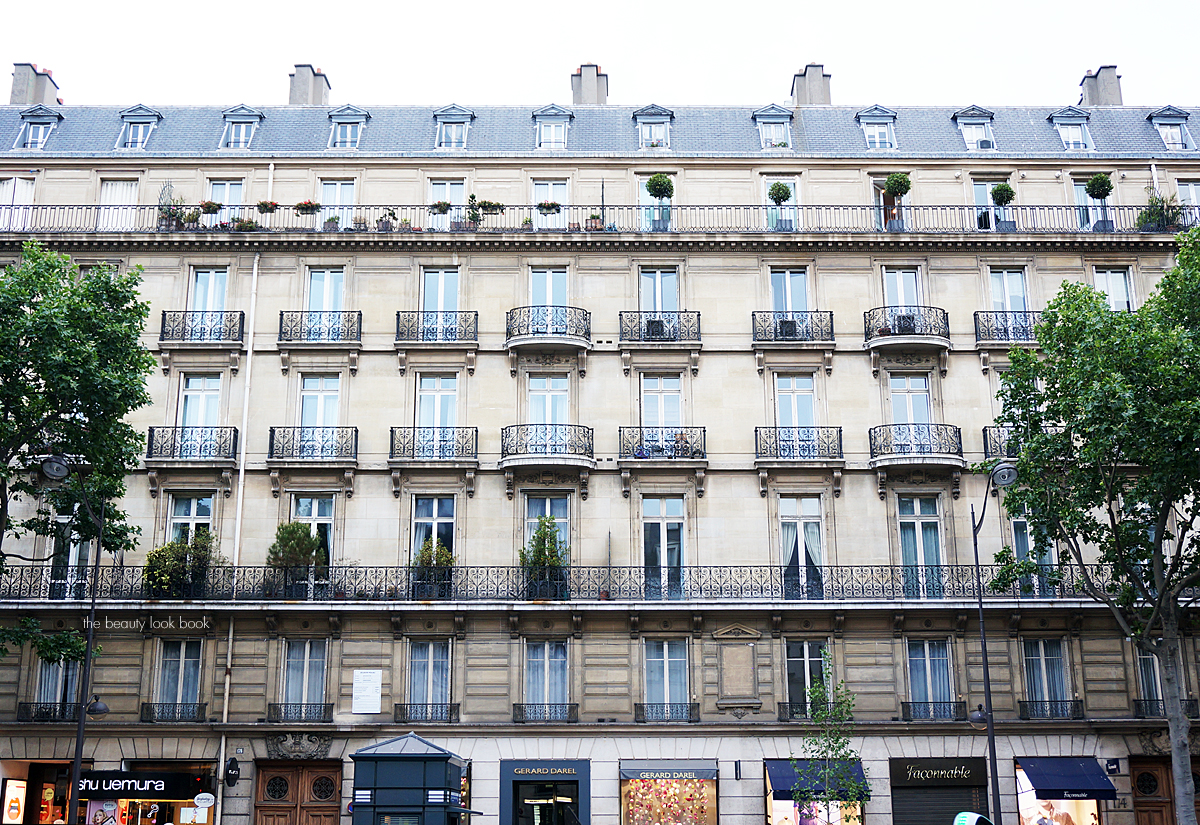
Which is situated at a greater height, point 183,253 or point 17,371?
point 183,253

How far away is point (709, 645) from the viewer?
95.0 feet

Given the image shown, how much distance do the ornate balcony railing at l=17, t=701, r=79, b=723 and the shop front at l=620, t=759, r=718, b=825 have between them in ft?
46.1

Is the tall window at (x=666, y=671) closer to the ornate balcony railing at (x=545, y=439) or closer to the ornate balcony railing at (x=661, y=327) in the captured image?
the ornate balcony railing at (x=545, y=439)

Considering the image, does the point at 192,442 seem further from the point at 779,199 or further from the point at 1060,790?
the point at 1060,790

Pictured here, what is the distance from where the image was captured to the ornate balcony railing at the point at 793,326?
31.3 meters

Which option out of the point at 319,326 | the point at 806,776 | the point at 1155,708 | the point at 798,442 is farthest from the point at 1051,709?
the point at 319,326

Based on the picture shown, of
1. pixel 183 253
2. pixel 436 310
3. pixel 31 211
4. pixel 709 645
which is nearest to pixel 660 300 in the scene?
pixel 436 310

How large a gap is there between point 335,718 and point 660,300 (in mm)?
14217

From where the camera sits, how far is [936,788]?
92.4 ft

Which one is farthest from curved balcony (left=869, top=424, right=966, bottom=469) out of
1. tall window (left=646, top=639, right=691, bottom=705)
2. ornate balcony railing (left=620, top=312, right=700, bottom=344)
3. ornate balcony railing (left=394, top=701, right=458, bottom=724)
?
ornate balcony railing (left=394, top=701, right=458, bottom=724)

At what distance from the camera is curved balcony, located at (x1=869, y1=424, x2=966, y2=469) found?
30156mm

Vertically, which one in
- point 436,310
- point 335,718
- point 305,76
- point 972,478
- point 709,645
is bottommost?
point 335,718

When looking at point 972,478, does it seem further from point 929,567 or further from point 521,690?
point 521,690

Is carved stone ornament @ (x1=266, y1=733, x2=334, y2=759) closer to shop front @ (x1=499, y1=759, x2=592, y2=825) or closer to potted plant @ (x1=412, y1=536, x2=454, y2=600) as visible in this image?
potted plant @ (x1=412, y1=536, x2=454, y2=600)
